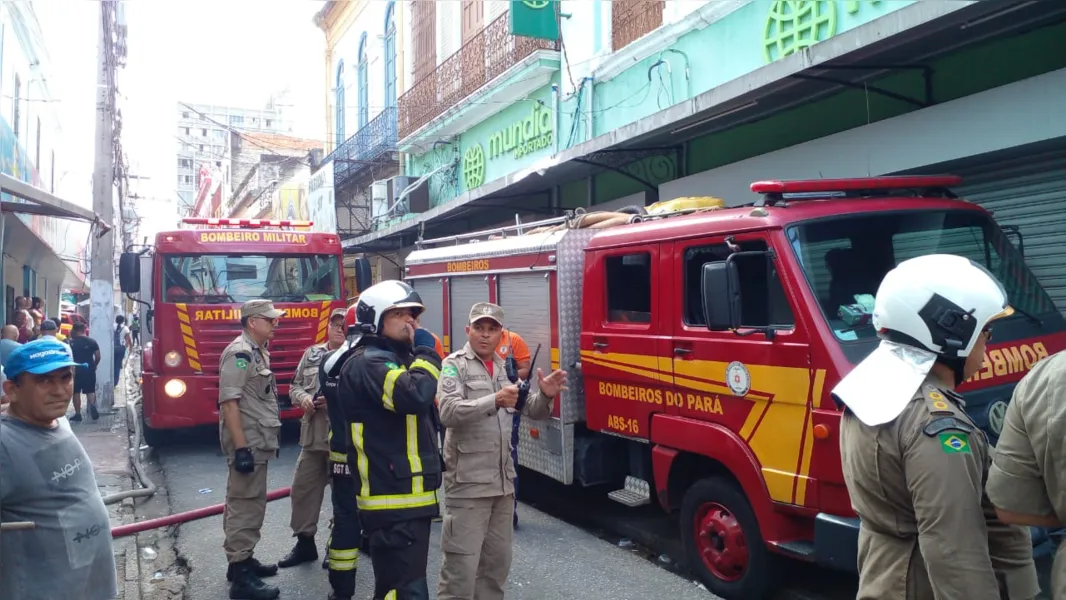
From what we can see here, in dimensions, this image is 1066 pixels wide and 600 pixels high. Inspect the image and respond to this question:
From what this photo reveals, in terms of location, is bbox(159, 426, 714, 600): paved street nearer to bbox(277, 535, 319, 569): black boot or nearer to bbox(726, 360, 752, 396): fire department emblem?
bbox(277, 535, 319, 569): black boot

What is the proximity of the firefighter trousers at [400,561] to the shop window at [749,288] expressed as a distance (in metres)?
2.15

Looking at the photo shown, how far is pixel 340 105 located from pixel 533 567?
2015cm

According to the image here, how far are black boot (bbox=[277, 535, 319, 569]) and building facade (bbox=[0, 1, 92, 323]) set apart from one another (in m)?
5.64

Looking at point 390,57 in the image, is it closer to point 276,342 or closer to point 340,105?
point 340,105

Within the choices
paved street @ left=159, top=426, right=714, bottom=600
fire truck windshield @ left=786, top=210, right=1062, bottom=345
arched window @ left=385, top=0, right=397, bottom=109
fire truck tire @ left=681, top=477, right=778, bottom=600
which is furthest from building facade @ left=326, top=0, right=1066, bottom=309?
paved street @ left=159, top=426, right=714, bottom=600

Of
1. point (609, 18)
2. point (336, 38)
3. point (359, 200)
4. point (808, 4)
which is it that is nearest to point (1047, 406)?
point (808, 4)

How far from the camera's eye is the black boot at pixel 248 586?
16.3 ft

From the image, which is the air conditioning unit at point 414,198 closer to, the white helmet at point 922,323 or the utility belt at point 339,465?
the utility belt at point 339,465

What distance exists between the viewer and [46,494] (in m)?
2.89

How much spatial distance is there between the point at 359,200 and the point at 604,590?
17677mm

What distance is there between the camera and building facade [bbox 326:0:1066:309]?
248 inches

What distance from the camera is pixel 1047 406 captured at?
1890 millimetres

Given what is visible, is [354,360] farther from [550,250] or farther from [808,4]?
[808,4]

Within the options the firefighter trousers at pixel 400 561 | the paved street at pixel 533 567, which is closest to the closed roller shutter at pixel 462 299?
the paved street at pixel 533 567
